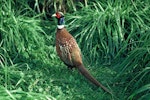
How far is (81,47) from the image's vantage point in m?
6.93

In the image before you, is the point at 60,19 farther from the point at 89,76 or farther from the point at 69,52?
the point at 89,76

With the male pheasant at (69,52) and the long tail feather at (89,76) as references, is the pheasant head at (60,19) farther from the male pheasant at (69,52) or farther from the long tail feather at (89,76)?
the long tail feather at (89,76)

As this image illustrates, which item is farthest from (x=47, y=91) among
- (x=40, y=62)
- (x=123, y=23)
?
(x=123, y=23)

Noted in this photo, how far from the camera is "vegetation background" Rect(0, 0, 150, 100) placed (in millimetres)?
5605

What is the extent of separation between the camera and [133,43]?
6.65 metres

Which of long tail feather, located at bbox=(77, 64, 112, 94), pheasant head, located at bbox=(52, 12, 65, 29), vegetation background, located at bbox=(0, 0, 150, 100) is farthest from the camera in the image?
pheasant head, located at bbox=(52, 12, 65, 29)

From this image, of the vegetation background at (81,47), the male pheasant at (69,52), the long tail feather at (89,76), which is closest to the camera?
the vegetation background at (81,47)

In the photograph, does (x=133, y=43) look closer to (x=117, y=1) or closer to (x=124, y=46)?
(x=124, y=46)

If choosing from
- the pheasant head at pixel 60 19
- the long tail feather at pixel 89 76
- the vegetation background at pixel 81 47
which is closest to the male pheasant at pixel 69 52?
the long tail feather at pixel 89 76

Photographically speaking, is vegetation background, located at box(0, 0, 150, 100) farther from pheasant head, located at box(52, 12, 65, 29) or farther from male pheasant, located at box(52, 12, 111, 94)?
pheasant head, located at box(52, 12, 65, 29)

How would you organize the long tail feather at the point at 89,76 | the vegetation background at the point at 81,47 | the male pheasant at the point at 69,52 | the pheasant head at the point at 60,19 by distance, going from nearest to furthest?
the vegetation background at the point at 81,47 < the long tail feather at the point at 89,76 < the male pheasant at the point at 69,52 < the pheasant head at the point at 60,19

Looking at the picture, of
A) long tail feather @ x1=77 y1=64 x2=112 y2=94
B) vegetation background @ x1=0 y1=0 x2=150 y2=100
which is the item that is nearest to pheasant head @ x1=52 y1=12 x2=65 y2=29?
vegetation background @ x1=0 y1=0 x2=150 y2=100

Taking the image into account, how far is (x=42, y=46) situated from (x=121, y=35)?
3.70 feet

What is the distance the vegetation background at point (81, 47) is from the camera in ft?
18.4
